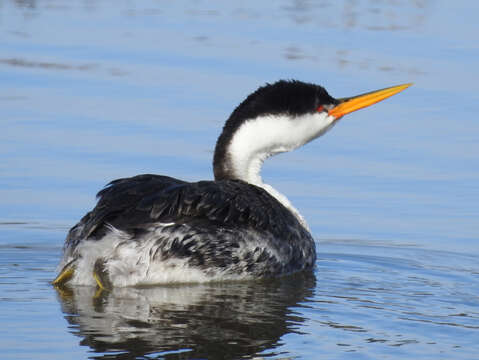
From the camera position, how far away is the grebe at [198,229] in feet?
27.4

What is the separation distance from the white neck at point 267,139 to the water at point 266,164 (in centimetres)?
86

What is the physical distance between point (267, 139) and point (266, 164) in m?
2.79

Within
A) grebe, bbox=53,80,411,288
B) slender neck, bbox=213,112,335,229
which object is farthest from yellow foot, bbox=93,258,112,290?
slender neck, bbox=213,112,335,229

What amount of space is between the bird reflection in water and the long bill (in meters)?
1.70

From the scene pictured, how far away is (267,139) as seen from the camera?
386 inches

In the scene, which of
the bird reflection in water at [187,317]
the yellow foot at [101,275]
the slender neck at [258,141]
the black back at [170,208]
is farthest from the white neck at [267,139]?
the yellow foot at [101,275]

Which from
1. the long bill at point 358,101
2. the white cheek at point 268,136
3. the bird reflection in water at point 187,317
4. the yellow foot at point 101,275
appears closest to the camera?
the bird reflection in water at point 187,317

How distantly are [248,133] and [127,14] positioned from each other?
9.01m

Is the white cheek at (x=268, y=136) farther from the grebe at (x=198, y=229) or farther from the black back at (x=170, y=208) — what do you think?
the black back at (x=170, y=208)

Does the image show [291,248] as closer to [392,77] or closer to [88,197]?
[88,197]

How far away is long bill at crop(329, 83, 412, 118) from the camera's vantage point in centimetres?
1019

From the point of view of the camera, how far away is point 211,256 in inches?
339

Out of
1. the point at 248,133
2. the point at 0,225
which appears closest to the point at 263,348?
the point at 248,133

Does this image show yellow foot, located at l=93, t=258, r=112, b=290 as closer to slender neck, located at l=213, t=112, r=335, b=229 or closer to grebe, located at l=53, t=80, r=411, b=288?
grebe, located at l=53, t=80, r=411, b=288
